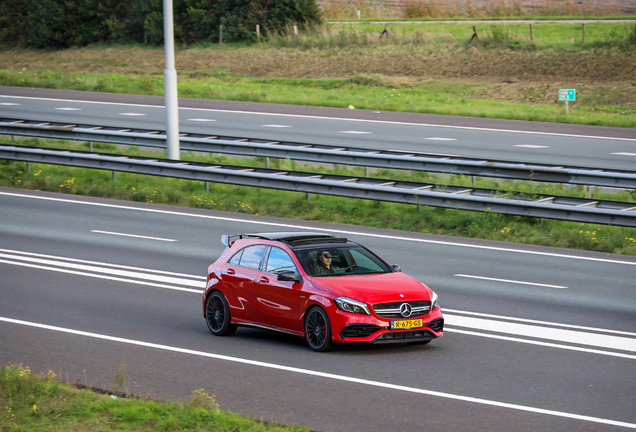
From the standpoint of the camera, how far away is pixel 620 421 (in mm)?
7750

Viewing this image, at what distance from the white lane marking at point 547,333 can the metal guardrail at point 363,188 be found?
583 cm

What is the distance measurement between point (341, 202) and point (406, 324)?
1120 cm

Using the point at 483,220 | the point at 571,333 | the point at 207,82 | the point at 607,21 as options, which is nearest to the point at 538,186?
the point at 483,220

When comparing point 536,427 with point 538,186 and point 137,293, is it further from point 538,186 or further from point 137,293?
point 538,186

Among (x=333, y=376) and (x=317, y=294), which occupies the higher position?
(x=317, y=294)

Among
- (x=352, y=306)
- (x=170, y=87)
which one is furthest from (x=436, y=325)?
(x=170, y=87)

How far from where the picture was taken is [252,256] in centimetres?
1134

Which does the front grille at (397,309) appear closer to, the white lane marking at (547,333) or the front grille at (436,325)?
the front grille at (436,325)

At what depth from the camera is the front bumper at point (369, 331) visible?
9.86 meters

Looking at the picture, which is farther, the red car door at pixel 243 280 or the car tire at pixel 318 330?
the red car door at pixel 243 280

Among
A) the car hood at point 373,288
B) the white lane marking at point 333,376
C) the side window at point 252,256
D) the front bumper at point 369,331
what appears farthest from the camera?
the side window at point 252,256

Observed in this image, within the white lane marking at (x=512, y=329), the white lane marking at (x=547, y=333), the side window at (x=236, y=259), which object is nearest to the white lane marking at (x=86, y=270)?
the white lane marking at (x=512, y=329)

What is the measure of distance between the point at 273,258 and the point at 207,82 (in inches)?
1434

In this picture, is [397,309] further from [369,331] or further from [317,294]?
[317,294]
